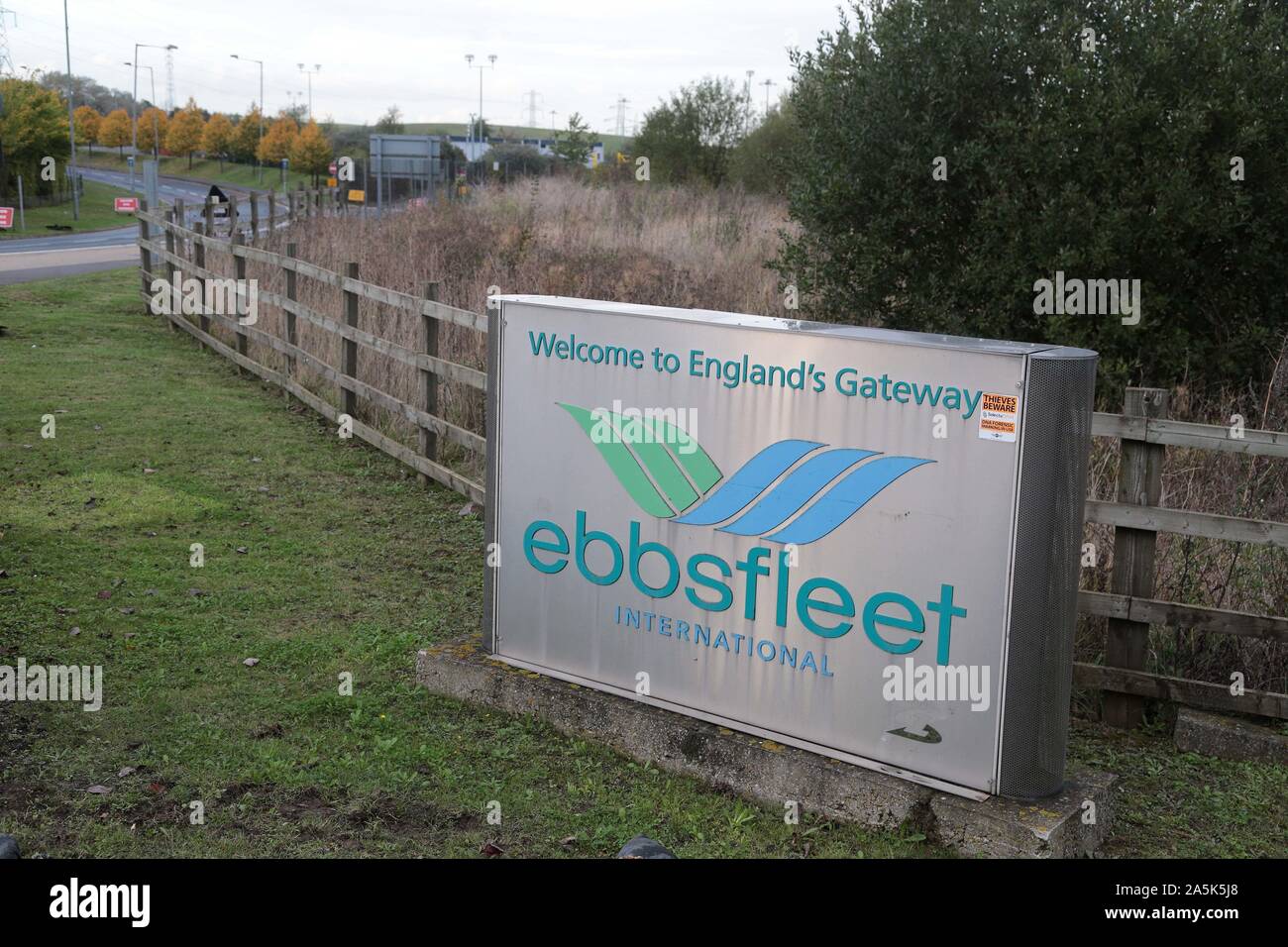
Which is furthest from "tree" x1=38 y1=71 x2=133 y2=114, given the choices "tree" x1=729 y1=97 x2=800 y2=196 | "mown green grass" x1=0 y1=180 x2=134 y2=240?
"tree" x1=729 y1=97 x2=800 y2=196

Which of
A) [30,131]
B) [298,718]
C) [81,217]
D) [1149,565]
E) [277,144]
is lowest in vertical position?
[298,718]

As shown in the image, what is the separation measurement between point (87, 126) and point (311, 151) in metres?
33.2

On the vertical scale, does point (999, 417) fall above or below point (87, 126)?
below

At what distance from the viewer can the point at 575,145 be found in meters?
42.2

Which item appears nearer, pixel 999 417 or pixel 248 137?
pixel 999 417

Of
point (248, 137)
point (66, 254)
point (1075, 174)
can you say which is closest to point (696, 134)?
point (66, 254)

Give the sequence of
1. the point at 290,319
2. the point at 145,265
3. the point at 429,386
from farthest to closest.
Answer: the point at 145,265, the point at 290,319, the point at 429,386

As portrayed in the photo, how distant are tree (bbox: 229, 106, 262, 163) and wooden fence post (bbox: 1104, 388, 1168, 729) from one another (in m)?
99.1

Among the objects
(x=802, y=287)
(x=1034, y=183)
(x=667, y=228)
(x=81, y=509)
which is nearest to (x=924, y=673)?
(x=81, y=509)

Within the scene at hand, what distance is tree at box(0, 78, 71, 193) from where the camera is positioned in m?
54.1

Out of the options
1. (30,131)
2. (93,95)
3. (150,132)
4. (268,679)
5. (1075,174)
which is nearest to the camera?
(268,679)

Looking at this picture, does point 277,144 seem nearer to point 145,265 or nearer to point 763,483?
point 145,265

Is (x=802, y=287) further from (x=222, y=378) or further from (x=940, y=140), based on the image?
(x=222, y=378)

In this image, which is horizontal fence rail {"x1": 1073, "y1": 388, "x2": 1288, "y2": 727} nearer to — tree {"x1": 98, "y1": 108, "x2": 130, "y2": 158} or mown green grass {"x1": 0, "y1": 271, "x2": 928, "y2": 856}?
mown green grass {"x1": 0, "y1": 271, "x2": 928, "y2": 856}
